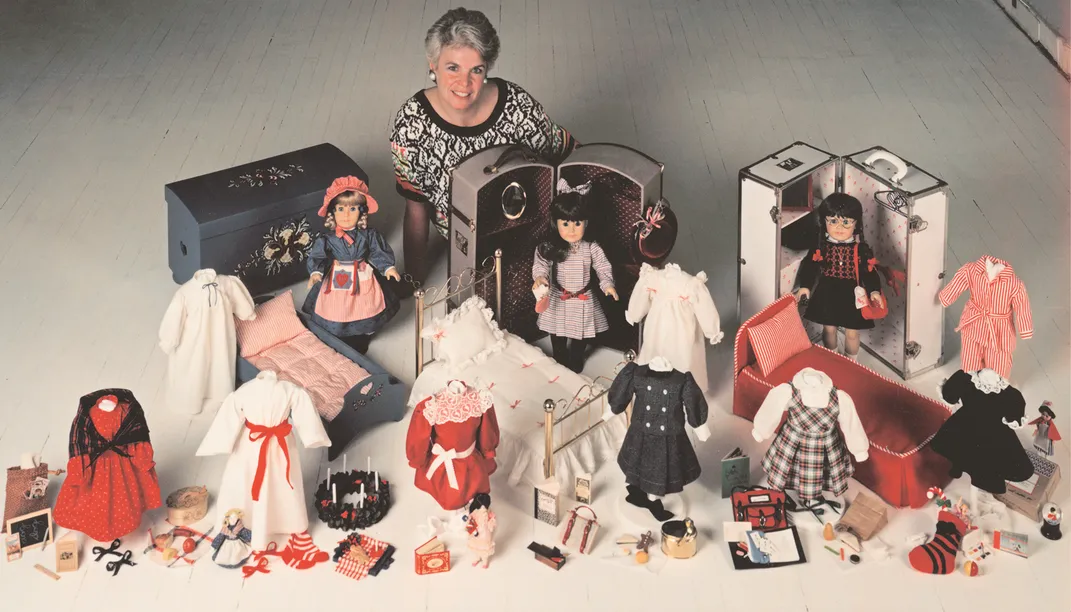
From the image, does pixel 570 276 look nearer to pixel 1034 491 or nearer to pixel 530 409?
pixel 530 409

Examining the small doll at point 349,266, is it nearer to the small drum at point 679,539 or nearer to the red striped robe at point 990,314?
the small drum at point 679,539

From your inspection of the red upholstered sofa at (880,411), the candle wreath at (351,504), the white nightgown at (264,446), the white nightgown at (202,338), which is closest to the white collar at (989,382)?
the red upholstered sofa at (880,411)

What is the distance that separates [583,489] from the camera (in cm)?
500

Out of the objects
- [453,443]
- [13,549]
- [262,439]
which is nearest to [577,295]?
[453,443]

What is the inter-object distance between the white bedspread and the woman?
30.0 inches

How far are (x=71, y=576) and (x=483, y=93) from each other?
2697 millimetres

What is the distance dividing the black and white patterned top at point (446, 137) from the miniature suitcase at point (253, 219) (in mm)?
352

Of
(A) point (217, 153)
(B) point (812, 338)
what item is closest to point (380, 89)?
(A) point (217, 153)

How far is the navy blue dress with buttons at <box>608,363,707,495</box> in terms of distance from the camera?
4758 mm

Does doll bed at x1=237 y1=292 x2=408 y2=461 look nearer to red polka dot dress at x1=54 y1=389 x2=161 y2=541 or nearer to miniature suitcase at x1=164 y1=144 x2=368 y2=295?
miniature suitcase at x1=164 y1=144 x2=368 y2=295

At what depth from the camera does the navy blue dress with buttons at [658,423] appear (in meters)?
4.76

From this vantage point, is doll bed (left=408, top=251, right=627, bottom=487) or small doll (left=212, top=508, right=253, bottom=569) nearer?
small doll (left=212, top=508, right=253, bottom=569)

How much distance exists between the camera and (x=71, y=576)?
4703 millimetres

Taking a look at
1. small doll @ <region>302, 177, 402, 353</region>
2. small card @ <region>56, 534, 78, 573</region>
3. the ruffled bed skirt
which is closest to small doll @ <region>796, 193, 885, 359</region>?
the ruffled bed skirt
